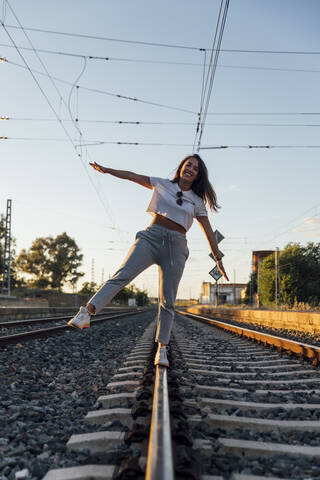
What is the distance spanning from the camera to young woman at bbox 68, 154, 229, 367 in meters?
3.54

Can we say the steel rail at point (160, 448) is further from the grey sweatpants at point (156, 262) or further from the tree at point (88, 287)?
the tree at point (88, 287)

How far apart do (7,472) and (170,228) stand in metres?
2.25

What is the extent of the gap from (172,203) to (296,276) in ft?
175

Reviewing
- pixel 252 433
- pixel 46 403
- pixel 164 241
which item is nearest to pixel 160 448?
pixel 252 433

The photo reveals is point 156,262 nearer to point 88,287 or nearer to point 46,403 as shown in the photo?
point 46,403

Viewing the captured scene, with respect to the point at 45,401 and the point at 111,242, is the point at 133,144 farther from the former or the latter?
the point at 111,242

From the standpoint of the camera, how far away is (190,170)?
385 cm

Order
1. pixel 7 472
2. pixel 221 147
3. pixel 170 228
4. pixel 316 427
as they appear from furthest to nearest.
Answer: pixel 221 147, pixel 170 228, pixel 316 427, pixel 7 472

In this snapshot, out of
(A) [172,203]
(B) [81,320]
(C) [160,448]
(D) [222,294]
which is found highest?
(A) [172,203]

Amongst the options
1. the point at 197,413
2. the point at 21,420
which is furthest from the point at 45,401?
the point at 197,413

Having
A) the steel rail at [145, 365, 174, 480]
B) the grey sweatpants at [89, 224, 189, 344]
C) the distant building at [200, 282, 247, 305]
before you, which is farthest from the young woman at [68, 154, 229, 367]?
the distant building at [200, 282, 247, 305]

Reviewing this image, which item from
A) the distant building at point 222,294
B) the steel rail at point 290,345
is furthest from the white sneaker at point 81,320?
the distant building at point 222,294

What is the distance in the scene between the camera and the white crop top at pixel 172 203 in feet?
11.9

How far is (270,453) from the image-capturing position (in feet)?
6.35
